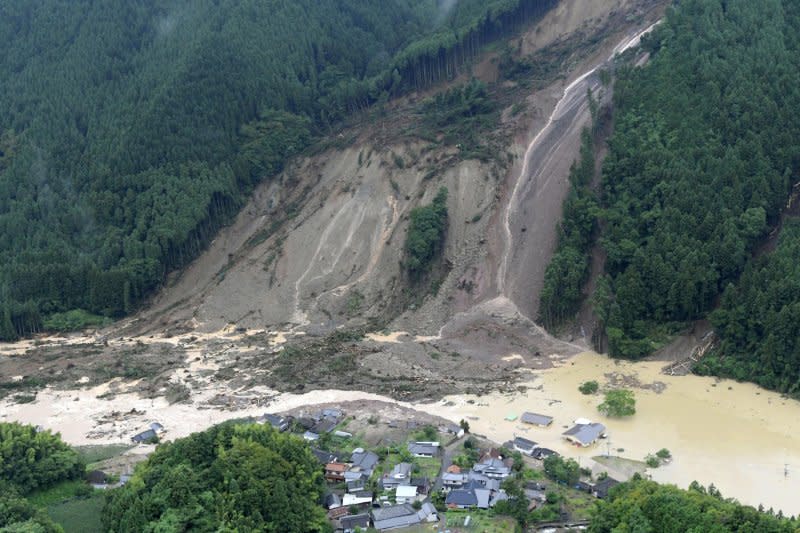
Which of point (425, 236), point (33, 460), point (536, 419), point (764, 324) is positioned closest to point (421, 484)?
point (536, 419)

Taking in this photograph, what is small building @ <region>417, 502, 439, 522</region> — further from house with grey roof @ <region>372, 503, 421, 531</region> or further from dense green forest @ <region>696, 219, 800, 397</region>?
dense green forest @ <region>696, 219, 800, 397</region>

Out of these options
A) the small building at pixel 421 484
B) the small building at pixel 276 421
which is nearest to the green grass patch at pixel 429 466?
the small building at pixel 421 484

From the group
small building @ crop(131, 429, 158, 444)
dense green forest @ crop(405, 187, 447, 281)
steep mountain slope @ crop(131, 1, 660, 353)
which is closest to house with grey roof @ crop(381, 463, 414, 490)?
small building @ crop(131, 429, 158, 444)

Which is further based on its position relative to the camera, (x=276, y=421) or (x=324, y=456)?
(x=276, y=421)

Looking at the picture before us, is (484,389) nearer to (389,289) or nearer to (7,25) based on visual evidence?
(389,289)

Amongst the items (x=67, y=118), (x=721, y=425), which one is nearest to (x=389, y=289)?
(x=721, y=425)

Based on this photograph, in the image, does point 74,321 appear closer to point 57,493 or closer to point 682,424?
point 57,493

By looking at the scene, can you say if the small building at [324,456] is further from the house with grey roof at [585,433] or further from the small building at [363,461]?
the house with grey roof at [585,433]
